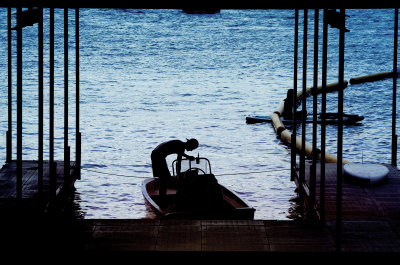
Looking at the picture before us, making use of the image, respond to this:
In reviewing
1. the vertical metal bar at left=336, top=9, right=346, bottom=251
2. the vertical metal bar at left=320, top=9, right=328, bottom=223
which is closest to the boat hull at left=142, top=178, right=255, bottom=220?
the vertical metal bar at left=320, top=9, right=328, bottom=223

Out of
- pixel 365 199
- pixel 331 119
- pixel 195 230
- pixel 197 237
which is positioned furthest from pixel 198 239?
pixel 331 119

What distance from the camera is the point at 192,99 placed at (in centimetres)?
2148

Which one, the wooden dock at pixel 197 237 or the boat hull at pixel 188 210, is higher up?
the wooden dock at pixel 197 237

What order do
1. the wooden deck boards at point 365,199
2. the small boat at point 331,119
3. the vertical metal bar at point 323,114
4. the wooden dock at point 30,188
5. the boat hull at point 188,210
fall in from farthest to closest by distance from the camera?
the small boat at point 331,119 → the boat hull at point 188,210 → the wooden deck boards at point 365,199 → the wooden dock at point 30,188 → the vertical metal bar at point 323,114

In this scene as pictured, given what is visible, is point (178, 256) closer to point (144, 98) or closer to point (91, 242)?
point (91, 242)

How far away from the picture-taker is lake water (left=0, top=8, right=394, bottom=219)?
41.2ft

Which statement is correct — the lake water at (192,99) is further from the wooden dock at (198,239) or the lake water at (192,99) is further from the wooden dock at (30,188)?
the wooden dock at (198,239)

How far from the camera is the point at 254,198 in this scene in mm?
11383

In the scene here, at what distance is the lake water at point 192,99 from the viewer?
12562 mm

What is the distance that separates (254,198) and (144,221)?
3971mm

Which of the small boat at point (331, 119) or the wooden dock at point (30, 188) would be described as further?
the small boat at point (331, 119)

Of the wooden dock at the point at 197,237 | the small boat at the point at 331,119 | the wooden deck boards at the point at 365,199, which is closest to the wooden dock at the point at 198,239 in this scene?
the wooden dock at the point at 197,237

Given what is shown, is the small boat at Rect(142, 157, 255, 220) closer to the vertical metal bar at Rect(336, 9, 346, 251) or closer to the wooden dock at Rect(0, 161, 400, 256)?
the wooden dock at Rect(0, 161, 400, 256)

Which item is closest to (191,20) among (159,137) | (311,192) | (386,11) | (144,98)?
(386,11)
